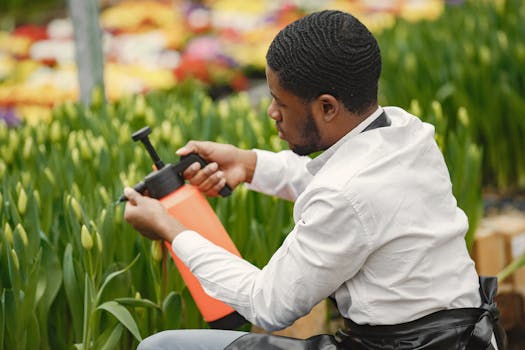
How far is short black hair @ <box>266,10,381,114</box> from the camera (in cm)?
164

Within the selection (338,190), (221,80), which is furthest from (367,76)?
(221,80)

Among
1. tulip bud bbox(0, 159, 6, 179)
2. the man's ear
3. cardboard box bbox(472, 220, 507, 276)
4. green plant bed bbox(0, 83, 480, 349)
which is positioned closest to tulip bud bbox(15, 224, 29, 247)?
green plant bed bbox(0, 83, 480, 349)

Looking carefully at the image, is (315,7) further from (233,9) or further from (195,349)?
(195,349)

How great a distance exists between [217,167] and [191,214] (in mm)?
192

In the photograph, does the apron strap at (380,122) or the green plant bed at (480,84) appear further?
the green plant bed at (480,84)

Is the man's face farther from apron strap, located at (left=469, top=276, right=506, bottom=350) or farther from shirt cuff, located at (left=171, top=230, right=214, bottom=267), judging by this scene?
apron strap, located at (left=469, top=276, right=506, bottom=350)

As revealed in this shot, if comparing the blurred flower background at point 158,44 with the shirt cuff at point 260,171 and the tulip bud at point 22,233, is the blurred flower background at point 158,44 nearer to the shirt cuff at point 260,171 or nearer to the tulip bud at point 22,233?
the shirt cuff at point 260,171

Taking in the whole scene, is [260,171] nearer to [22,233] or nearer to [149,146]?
[149,146]

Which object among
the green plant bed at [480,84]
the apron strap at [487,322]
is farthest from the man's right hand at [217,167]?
the green plant bed at [480,84]

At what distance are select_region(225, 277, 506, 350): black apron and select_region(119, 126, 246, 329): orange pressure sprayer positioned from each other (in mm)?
232

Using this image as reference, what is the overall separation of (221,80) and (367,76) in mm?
5273

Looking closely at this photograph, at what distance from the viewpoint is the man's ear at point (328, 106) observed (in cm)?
167

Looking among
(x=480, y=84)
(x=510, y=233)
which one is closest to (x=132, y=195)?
(x=510, y=233)

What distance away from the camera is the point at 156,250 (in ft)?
7.07
